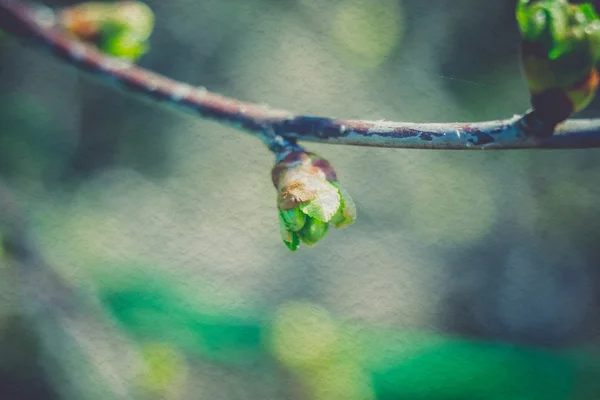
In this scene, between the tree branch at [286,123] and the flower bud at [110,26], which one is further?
the flower bud at [110,26]

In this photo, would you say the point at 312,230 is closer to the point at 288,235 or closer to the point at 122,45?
the point at 288,235

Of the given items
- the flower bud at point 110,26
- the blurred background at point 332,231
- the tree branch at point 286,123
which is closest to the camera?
the tree branch at point 286,123

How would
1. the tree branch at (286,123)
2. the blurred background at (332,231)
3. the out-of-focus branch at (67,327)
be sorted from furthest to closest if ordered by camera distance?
the blurred background at (332,231)
the out-of-focus branch at (67,327)
the tree branch at (286,123)

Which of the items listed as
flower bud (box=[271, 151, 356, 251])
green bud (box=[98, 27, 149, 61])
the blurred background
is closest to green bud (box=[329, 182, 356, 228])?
flower bud (box=[271, 151, 356, 251])

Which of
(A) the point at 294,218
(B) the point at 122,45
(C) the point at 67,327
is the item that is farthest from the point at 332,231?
(A) the point at 294,218

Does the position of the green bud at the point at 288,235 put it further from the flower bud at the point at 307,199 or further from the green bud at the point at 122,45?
the green bud at the point at 122,45

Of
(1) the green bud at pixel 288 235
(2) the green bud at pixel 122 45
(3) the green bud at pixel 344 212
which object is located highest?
(3) the green bud at pixel 344 212

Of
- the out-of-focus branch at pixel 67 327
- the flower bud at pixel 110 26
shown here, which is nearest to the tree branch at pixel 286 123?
the flower bud at pixel 110 26

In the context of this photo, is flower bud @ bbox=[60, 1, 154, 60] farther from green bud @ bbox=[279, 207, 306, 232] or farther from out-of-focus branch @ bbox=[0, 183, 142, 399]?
out-of-focus branch @ bbox=[0, 183, 142, 399]
